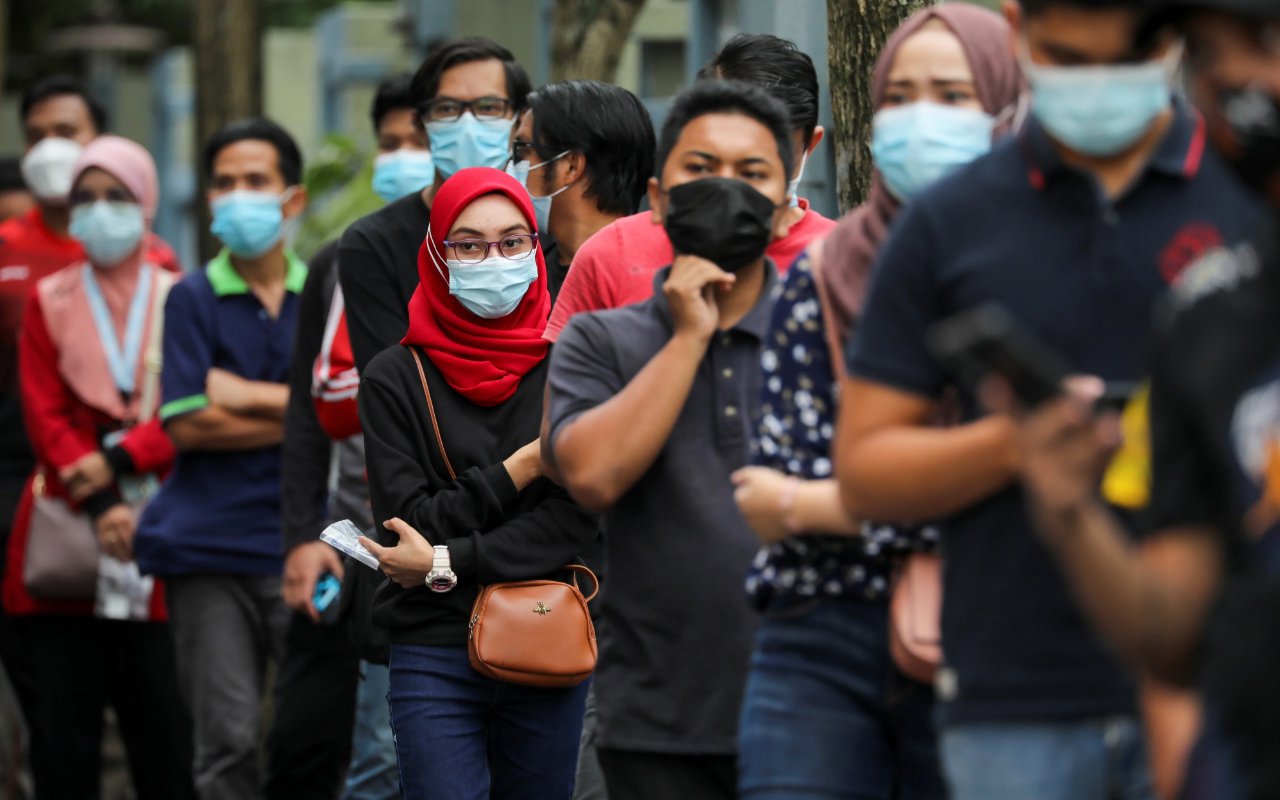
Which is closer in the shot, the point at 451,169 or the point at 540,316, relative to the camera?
the point at 540,316

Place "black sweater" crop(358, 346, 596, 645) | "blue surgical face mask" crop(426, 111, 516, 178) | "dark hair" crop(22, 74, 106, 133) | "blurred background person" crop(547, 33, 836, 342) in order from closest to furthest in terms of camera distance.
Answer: "blurred background person" crop(547, 33, 836, 342) < "black sweater" crop(358, 346, 596, 645) < "blue surgical face mask" crop(426, 111, 516, 178) < "dark hair" crop(22, 74, 106, 133)

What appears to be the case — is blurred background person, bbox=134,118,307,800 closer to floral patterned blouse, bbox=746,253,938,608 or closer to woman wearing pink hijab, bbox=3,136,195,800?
woman wearing pink hijab, bbox=3,136,195,800

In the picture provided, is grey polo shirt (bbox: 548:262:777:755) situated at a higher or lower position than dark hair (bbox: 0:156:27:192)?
higher

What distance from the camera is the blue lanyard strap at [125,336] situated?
8.16 metres

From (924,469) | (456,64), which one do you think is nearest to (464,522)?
(456,64)

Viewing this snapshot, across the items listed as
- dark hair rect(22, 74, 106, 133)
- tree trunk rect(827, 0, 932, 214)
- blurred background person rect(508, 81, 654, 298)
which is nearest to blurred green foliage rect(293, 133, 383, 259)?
dark hair rect(22, 74, 106, 133)

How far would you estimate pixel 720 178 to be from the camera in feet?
14.0

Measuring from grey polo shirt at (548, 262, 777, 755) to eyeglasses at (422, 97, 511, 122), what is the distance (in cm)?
272

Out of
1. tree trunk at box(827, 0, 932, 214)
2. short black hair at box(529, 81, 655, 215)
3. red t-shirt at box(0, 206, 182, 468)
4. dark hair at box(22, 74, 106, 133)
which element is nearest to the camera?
tree trunk at box(827, 0, 932, 214)

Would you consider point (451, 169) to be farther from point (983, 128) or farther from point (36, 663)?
point (983, 128)

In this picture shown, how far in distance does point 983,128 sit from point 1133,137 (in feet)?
2.28

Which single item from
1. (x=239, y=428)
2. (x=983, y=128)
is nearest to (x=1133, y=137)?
(x=983, y=128)

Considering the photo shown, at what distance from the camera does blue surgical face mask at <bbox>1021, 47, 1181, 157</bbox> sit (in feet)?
10.6

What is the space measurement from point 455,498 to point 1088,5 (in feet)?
8.47
